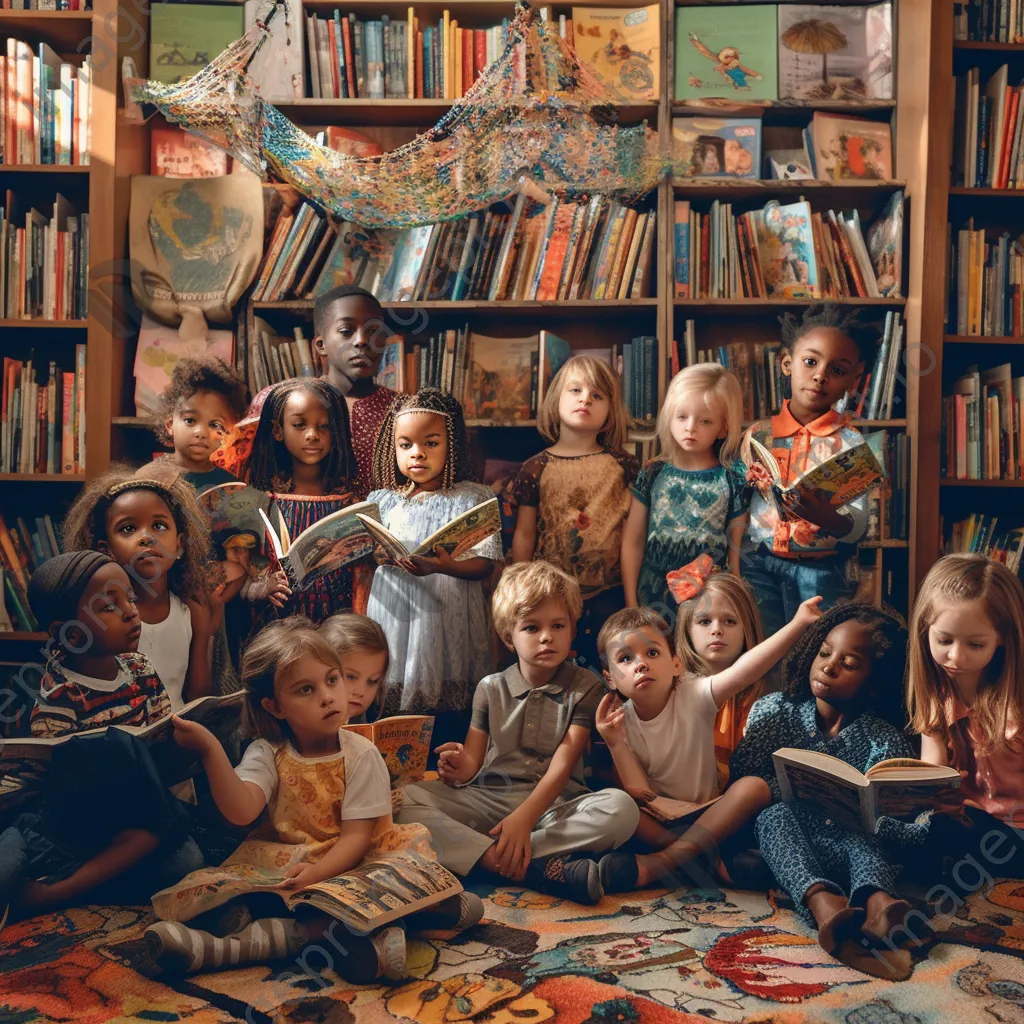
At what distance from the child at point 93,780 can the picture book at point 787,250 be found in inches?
90.8

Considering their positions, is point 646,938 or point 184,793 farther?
point 184,793

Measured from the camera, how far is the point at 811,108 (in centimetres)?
360

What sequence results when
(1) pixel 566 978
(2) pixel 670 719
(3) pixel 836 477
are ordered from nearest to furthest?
1. (1) pixel 566 978
2. (2) pixel 670 719
3. (3) pixel 836 477

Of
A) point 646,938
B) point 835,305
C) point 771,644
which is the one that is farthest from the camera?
point 835,305

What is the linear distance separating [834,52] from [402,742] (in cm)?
273

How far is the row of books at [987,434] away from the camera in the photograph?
350 centimetres

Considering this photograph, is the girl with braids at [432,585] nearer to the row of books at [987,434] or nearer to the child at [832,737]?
the child at [832,737]

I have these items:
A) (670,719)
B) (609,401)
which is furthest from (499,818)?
(609,401)

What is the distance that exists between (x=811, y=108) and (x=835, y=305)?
68 cm

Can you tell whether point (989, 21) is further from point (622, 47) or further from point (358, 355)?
point (358, 355)

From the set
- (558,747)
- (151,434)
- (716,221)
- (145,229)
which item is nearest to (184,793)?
(558,747)

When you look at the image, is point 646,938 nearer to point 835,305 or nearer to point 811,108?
point 835,305

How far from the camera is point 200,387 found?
10.2 feet

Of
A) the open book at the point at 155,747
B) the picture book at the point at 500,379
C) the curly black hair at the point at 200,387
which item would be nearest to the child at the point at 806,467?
the picture book at the point at 500,379
